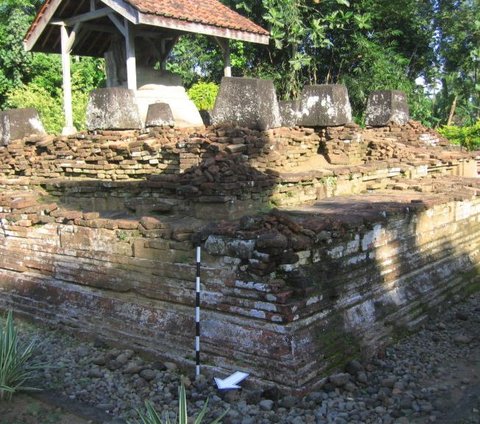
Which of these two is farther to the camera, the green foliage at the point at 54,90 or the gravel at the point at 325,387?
the green foliage at the point at 54,90

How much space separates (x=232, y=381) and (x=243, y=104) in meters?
3.12

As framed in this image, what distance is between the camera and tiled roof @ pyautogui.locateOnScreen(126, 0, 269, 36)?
28.9ft

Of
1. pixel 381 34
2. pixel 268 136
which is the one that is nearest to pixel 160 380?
pixel 268 136

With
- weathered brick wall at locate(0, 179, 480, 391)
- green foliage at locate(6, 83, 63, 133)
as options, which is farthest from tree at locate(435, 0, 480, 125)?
weathered brick wall at locate(0, 179, 480, 391)

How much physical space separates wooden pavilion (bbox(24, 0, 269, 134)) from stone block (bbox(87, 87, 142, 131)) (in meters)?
2.52

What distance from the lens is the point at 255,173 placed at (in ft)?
18.5

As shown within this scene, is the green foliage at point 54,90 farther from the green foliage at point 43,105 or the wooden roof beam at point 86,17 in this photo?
the wooden roof beam at point 86,17

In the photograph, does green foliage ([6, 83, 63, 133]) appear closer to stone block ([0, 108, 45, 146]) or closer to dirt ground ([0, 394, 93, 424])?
stone block ([0, 108, 45, 146])

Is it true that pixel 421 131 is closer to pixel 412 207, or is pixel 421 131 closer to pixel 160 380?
pixel 412 207

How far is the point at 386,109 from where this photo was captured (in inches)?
385

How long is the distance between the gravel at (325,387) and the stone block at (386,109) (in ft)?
17.3

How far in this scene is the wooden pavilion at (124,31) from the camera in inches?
368

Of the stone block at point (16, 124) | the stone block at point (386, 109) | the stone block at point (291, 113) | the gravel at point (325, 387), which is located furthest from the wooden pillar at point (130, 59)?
the gravel at point (325, 387)

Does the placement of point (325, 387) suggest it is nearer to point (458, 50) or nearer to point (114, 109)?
point (114, 109)
